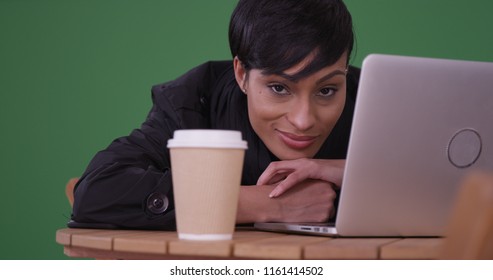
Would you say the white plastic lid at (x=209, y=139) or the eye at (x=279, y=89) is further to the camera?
the eye at (x=279, y=89)

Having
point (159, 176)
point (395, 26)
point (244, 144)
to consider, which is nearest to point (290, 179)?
point (159, 176)

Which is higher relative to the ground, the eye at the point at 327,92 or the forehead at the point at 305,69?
the forehead at the point at 305,69

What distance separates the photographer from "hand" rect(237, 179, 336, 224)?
1.25 m

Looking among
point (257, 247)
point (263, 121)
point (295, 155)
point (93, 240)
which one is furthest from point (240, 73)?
point (257, 247)

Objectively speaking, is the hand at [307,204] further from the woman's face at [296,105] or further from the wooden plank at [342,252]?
the wooden plank at [342,252]

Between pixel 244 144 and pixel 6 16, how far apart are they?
2.52 meters

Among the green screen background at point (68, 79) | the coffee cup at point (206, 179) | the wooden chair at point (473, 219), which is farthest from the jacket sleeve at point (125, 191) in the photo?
the green screen background at point (68, 79)

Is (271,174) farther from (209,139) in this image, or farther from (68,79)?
(68,79)

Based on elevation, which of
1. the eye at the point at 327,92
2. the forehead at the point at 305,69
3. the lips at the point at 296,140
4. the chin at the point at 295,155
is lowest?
the chin at the point at 295,155

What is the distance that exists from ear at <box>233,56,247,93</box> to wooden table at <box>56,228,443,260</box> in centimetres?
66

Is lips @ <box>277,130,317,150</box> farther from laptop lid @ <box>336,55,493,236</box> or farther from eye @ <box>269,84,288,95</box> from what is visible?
laptop lid @ <box>336,55,493,236</box>

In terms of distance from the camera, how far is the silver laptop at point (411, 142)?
96 cm

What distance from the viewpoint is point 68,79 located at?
3.14 metres
